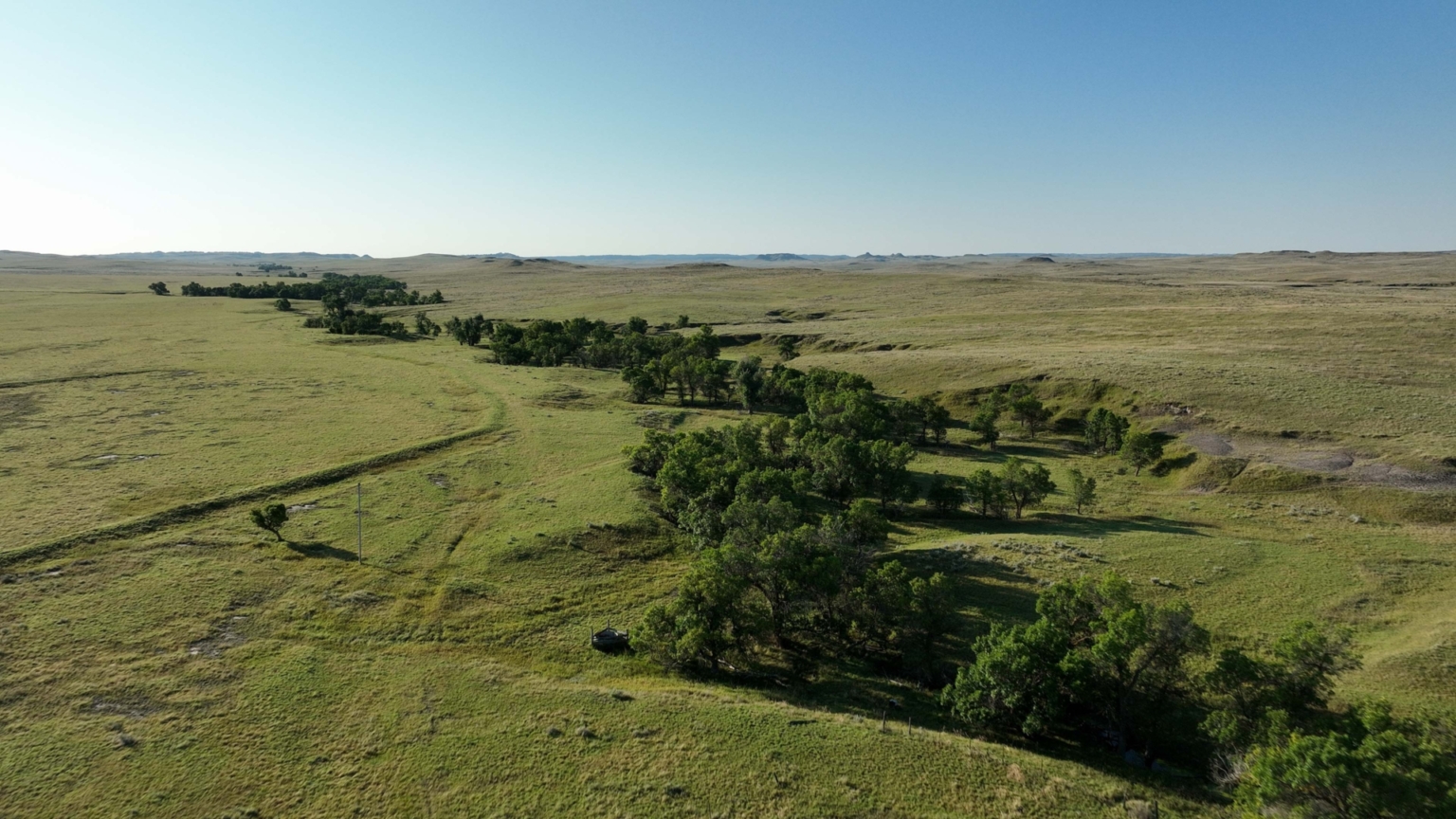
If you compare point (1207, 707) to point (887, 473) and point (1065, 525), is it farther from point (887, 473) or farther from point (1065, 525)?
point (887, 473)

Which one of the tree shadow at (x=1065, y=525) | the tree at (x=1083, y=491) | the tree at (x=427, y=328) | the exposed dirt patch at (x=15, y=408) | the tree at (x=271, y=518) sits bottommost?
the tree shadow at (x=1065, y=525)

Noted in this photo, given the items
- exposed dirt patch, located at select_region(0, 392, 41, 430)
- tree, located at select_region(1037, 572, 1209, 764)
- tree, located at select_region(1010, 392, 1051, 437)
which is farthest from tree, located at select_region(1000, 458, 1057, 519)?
exposed dirt patch, located at select_region(0, 392, 41, 430)

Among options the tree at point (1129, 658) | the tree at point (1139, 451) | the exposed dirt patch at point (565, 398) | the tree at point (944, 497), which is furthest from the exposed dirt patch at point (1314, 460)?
the exposed dirt patch at point (565, 398)

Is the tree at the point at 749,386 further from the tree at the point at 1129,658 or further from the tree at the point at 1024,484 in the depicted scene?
the tree at the point at 1129,658

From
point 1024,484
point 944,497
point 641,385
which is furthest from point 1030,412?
point 641,385

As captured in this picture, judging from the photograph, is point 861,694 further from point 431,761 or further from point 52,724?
point 52,724
